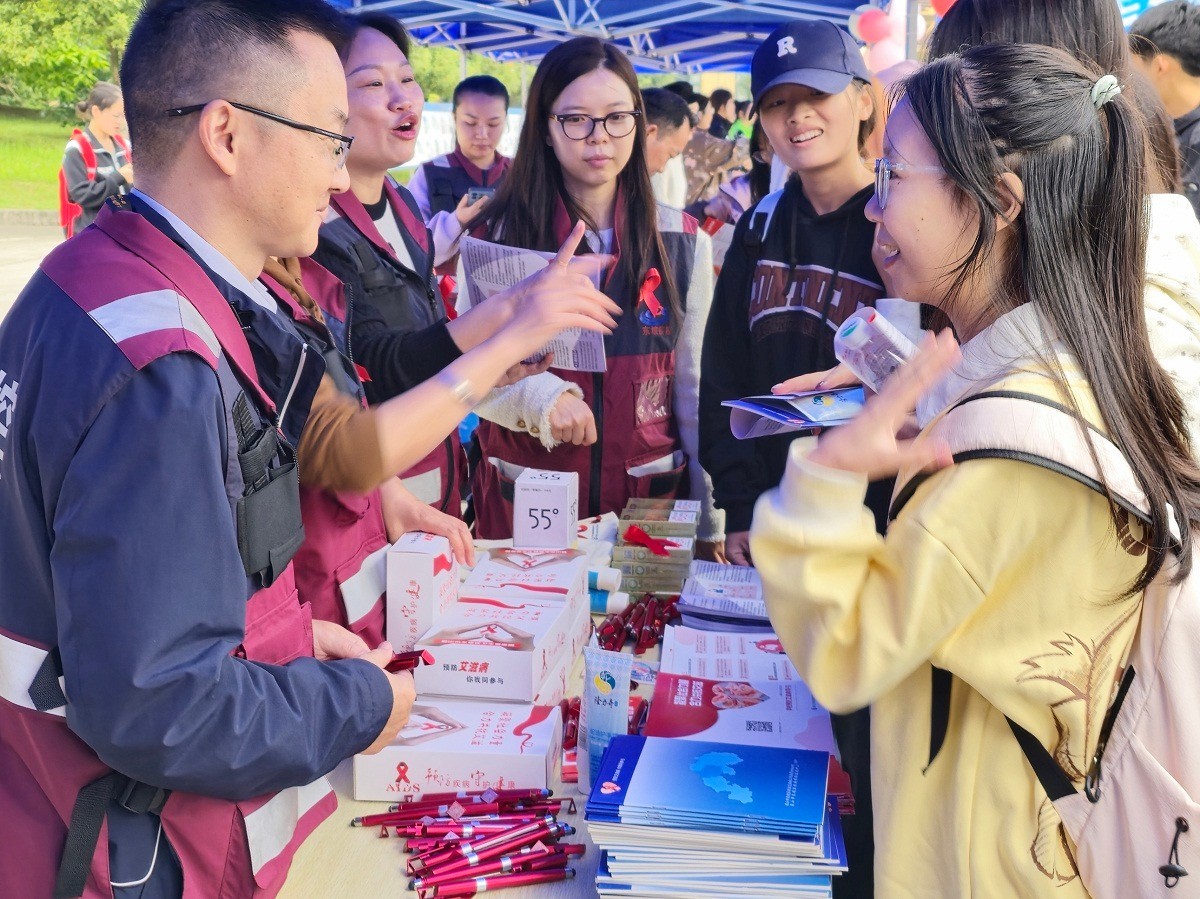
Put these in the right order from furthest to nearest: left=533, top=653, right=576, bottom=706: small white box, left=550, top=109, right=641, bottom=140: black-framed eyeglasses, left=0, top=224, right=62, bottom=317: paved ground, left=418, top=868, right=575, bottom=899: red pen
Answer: left=0, top=224, right=62, bottom=317: paved ground
left=550, top=109, right=641, bottom=140: black-framed eyeglasses
left=533, top=653, right=576, bottom=706: small white box
left=418, top=868, right=575, bottom=899: red pen

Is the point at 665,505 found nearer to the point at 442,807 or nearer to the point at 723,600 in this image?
the point at 723,600

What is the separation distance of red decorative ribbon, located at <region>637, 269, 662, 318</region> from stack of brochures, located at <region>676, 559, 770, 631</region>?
894mm

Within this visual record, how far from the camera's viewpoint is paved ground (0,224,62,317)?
11.5 metres

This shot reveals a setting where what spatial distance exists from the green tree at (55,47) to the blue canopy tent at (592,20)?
4.84m

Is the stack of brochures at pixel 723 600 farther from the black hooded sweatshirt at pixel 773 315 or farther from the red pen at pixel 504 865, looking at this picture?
the red pen at pixel 504 865

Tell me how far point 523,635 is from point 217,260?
32.1 inches

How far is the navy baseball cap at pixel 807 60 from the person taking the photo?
2609mm

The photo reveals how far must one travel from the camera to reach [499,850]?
57.7 inches

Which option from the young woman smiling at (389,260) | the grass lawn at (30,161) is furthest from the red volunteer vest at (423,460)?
the grass lawn at (30,161)

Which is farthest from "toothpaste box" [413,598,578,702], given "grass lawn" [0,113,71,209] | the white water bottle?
"grass lawn" [0,113,71,209]

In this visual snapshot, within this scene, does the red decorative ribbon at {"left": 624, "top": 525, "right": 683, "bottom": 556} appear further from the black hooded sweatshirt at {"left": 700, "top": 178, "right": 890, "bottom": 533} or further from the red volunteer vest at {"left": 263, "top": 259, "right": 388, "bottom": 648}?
the red volunteer vest at {"left": 263, "top": 259, "right": 388, "bottom": 648}

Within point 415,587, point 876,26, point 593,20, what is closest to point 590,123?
point 415,587

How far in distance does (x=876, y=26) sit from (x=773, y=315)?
5.32 metres

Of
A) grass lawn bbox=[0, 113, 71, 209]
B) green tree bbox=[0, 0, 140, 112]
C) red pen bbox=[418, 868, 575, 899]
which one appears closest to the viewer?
red pen bbox=[418, 868, 575, 899]
